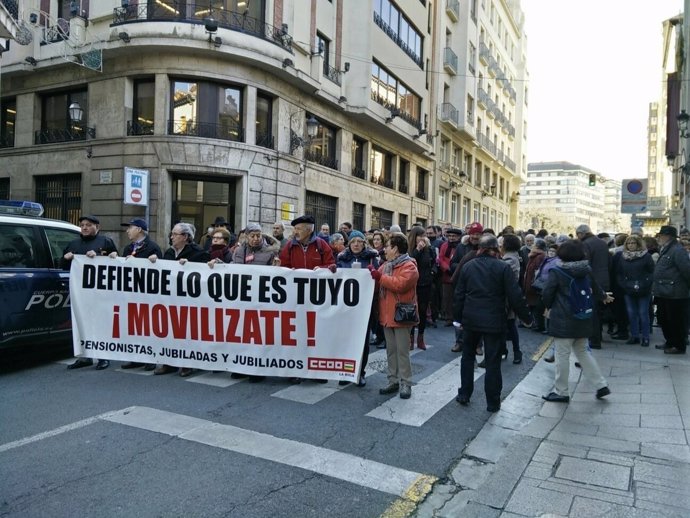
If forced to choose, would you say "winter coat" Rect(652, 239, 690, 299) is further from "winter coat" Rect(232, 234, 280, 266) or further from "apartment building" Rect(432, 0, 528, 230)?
"apartment building" Rect(432, 0, 528, 230)

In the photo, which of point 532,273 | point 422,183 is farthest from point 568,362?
point 422,183

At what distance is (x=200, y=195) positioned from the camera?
1669 centimetres

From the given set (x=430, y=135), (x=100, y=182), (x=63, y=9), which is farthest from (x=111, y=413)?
(x=430, y=135)

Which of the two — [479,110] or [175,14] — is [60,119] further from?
[479,110]

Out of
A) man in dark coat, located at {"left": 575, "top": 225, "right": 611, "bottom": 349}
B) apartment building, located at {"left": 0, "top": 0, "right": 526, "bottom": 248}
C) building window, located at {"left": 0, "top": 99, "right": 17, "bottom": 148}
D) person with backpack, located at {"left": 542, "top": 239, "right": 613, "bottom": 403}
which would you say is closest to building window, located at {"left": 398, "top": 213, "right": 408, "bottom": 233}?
apartment building, located at {"left": 0, "top": 0, "right": 526, "bottom": 248}

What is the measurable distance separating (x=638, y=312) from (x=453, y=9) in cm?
3050

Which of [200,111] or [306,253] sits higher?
[200,111]

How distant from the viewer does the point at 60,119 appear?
18766 mm

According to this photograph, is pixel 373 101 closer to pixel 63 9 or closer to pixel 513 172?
pixel 63 9

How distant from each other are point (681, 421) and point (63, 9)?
21.0 metres

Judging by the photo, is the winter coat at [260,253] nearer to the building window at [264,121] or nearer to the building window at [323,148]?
the building window at [264,121]

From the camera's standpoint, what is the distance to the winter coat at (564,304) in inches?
218

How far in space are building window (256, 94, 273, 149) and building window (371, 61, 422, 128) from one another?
6633mm

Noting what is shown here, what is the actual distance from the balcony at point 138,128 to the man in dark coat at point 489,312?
14060mm
